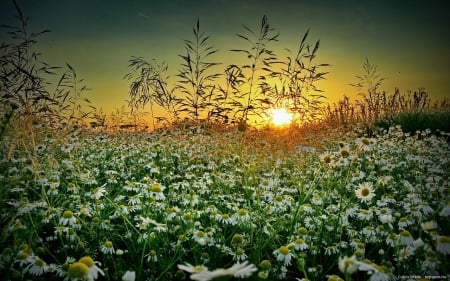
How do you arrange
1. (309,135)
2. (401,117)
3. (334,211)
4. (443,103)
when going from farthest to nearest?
(443,103)
(401,117)
(309,135)
(334,211)

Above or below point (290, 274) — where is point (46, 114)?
above

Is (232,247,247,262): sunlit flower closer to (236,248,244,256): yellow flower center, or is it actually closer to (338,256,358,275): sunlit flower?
(236,248,244,256): yellow flower center

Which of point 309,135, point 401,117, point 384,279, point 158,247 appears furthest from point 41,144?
point 401,117

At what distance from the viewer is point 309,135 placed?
666cm

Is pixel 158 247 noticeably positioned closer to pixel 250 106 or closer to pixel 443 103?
pixel 250 106

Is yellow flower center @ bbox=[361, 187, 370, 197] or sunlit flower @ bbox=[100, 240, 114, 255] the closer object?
sunlit flower @ bbox=[100, 240, 114, 255]

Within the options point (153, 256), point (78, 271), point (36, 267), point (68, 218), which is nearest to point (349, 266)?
point (78, 271)

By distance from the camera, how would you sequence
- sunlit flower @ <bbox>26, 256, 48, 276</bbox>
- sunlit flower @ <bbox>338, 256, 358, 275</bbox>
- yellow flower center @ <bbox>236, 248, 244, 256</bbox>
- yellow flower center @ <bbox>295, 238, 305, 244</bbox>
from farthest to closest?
yellow flower center @ <bbox>295, 238, 305, 244</bbox>, yellow flower center @ <bbox>236, 248, 244, 256</bbox>, sunlit flower @ <bbox>26, 256, 48, 276</bbox>, sunlit flower @ <bbox>338, 256, 358, 275</bbox>

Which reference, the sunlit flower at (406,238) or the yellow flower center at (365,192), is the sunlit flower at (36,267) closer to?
the sunlit flower at (406,238)

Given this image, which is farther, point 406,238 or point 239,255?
point 239,255

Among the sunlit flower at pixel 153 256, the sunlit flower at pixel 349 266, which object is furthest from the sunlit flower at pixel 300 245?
the sunlit flower at pixel 349 266

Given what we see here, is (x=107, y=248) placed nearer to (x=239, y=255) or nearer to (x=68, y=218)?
(x=68, y=218)

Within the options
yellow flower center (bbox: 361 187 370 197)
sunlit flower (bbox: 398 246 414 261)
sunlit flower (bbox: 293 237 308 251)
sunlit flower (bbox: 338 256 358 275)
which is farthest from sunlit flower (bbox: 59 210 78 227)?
yellow flower center (bbox: 361 187 370 197)

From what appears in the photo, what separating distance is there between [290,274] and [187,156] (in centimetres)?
306
